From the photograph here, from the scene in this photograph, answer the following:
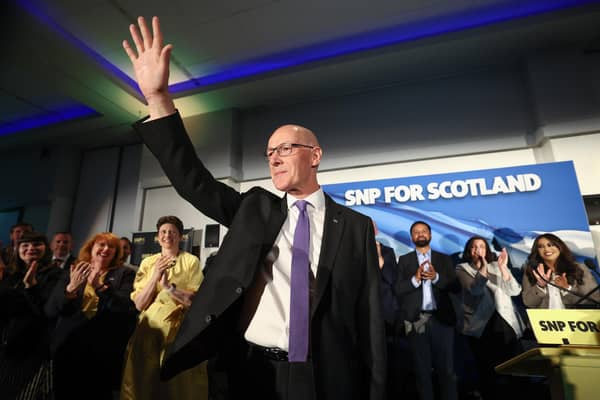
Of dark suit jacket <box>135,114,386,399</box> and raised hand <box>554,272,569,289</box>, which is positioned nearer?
dark suit jacket <box>135,114,386,399</box>

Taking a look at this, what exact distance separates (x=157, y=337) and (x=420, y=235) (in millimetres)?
2635

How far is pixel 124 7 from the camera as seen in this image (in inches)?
142

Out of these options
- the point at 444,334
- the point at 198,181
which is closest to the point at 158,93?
the point at 198,181

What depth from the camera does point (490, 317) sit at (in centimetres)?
320

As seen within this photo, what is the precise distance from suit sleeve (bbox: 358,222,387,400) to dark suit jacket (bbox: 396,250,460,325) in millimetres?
2394

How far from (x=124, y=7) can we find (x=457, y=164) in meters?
4.14

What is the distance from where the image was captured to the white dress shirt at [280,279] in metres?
1.00

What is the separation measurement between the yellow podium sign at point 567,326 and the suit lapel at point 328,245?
612 millimetres

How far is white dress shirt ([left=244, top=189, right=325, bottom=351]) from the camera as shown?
3.30 feet

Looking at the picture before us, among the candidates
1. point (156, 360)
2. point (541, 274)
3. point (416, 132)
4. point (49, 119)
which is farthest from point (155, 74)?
point (49, 119)

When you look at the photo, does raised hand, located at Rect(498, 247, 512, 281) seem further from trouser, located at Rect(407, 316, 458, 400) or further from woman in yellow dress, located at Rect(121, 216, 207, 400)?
woman in yellow dress, located at Rect(121, 216, 207, 400)

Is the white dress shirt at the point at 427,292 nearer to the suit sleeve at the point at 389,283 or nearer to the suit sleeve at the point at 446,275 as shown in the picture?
the suit sleeve at the point at 446,275

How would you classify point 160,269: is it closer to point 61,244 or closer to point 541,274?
point 61,244

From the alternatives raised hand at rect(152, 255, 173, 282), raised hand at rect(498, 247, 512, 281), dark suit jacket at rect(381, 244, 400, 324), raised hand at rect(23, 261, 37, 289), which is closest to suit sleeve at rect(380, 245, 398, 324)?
dark suit jacket at rect(381, 244, 400, 324)
